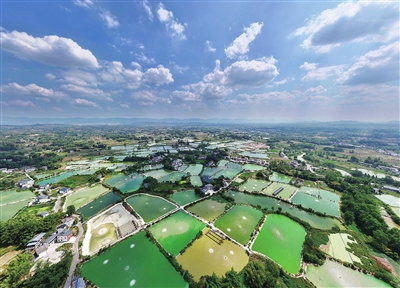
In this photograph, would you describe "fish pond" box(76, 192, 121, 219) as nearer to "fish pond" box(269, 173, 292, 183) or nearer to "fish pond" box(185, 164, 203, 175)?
"fish pond" box(185, 164, 203, 175)

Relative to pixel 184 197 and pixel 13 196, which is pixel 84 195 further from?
pixel 184 197

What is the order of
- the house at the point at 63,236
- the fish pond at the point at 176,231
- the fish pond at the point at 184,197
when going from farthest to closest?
the fish pond at the point at 184,197 → the house at the point at 63,236 → the fish pond at the point at 176,231

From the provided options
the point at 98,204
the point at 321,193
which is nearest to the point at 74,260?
the point at 98,204

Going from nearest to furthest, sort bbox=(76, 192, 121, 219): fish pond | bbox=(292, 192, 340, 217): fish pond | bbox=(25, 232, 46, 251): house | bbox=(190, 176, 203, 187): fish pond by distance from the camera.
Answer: bbox=(25, 232, 46, 251): house, bbox=(76, 192, 121, 219): fish pond, bbox=(292, 192, 340, 217): fish pond, bbox=(190, 176, 203, 187): fish pond

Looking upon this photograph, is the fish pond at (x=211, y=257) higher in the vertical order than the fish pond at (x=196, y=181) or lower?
higher

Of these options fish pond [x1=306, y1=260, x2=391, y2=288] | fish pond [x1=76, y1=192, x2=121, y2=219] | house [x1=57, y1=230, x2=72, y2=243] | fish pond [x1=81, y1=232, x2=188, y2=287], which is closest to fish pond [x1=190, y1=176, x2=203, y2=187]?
fish pond [x1=76, y1=192, x2=121, y2=219]

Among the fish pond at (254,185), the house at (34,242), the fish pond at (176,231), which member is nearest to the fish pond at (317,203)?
the fish pond at (254,185)

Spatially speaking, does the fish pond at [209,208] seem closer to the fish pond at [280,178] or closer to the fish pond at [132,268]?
the fish pond at [132,268]
